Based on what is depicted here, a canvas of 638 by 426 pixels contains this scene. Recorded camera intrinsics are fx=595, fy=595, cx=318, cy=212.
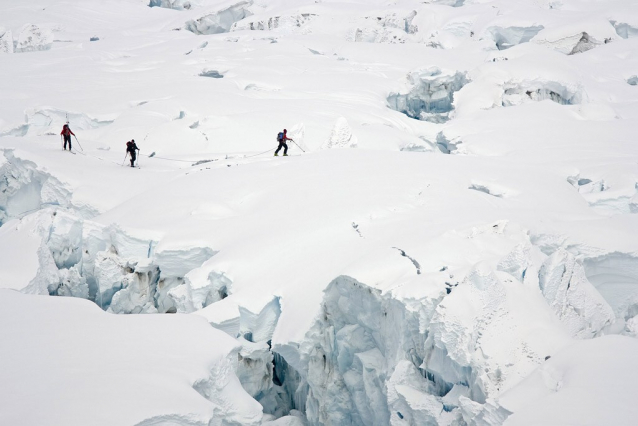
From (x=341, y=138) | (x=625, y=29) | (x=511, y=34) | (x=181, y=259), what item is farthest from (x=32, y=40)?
(x=625, y=29)

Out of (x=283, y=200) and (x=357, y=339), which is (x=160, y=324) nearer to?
(x=357, y=339)

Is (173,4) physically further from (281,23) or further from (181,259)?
(181,259)

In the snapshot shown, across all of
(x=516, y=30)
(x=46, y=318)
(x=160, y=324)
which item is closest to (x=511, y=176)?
(x=160, y=324)

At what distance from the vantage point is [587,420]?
626 centimetres

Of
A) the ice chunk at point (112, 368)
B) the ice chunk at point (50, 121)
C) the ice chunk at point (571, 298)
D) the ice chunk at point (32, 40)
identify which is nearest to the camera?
the ice chunk at point (112, 368)

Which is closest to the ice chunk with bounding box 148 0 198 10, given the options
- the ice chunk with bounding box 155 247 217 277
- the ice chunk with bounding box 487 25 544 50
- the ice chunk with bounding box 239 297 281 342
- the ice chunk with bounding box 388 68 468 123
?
the ice chunk with bounding box 487 25 544 50

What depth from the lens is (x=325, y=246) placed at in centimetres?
1223

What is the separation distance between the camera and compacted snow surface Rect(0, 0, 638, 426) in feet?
25.0

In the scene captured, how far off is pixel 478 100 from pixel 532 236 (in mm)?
15504

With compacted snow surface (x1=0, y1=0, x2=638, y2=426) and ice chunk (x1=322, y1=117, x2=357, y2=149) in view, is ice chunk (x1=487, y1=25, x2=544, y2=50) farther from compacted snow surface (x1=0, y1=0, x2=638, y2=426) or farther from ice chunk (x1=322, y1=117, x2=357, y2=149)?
ice chunk (x1=322, y1=117, x2=357, y2=149)

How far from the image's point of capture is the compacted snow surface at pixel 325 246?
7.62 meters

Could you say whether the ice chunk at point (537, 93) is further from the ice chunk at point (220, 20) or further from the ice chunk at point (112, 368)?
the ice chunk at point (220, 20)

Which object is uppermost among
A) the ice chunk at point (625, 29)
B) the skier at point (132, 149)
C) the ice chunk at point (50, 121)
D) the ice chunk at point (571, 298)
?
the ice chunk at point (625, 29)

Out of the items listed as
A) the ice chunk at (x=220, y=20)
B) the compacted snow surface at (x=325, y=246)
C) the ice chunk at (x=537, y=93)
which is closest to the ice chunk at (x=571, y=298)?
the compacted snow surface at (x=325, y=246)
